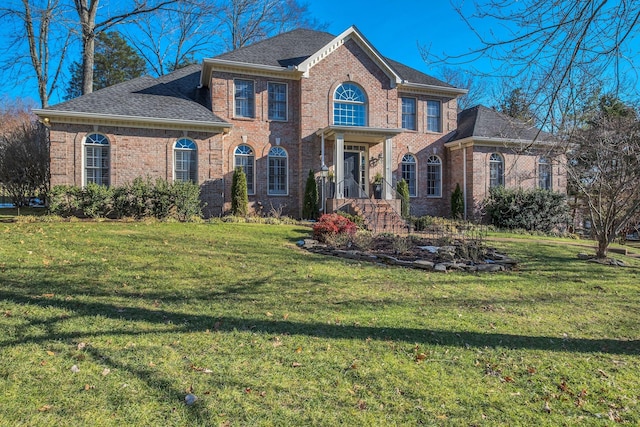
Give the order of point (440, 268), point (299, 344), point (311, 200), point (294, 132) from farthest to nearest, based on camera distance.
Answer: point (294, 132), point (311, 200), point (440, 268), point (299, 344)

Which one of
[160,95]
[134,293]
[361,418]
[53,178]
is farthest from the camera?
[160,95]

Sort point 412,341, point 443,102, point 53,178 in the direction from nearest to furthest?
1. point 412,341
2. point 53,178
3. point 443,102

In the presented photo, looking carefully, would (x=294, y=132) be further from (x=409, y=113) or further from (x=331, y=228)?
(x=331, y=228)

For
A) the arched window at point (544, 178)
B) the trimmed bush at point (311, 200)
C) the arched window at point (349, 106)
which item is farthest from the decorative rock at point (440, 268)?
the arched window at point (544, 178)

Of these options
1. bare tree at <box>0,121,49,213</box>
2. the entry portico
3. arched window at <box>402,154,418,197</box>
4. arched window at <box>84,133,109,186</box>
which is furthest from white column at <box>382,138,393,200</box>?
bare tree at <box>0,121,49,213</box>

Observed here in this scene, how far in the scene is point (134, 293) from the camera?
539 cm

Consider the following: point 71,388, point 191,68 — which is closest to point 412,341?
point 71,388

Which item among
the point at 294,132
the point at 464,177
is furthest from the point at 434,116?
the point at 294,132

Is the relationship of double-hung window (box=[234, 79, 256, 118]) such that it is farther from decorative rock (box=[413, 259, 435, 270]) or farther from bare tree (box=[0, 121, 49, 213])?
decorative rock (box=[413, 259, 435, 270])

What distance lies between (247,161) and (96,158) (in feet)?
18.7

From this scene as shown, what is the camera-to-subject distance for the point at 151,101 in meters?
16.1

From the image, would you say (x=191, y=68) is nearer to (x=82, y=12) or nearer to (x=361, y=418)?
(x=82, y=12)

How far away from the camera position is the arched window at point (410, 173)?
19641 millimetres

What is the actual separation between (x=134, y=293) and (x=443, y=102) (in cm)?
1839
